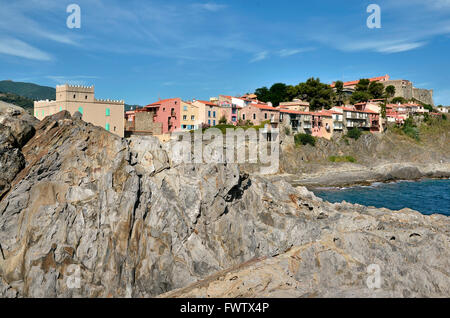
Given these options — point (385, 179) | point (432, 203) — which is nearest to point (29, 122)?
point (432, 203)

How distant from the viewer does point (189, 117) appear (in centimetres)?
6019

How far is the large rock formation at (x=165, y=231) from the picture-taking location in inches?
635

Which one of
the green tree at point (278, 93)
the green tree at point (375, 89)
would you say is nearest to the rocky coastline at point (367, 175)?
the green tree at point (278, 93)

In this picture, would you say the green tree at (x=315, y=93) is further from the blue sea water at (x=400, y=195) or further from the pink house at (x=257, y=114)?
the blue sea water at (x=400, y=195)

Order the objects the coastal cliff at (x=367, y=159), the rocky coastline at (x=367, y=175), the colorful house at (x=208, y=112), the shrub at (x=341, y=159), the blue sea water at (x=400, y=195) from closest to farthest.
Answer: the blue sea water at (x=400, y=195) → the colorful house at (x=208, y=112) → the rocky coastline at (x=367, y=175) → the coastal cliff at (x=367, y=159) → the shrub at (x=341, y=159)

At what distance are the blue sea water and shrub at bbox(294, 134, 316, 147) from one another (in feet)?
49.5

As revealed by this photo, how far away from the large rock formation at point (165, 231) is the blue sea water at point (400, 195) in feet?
60.1

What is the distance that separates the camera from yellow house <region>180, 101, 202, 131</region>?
58875 millimetres

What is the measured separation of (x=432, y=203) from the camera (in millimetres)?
48281

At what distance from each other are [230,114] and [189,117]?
29.6 ft

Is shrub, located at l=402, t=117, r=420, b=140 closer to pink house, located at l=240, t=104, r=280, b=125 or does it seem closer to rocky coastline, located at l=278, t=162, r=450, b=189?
rocky coastline, located at l=278, t=162, r=450, b=189

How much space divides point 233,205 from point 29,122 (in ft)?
60.4
